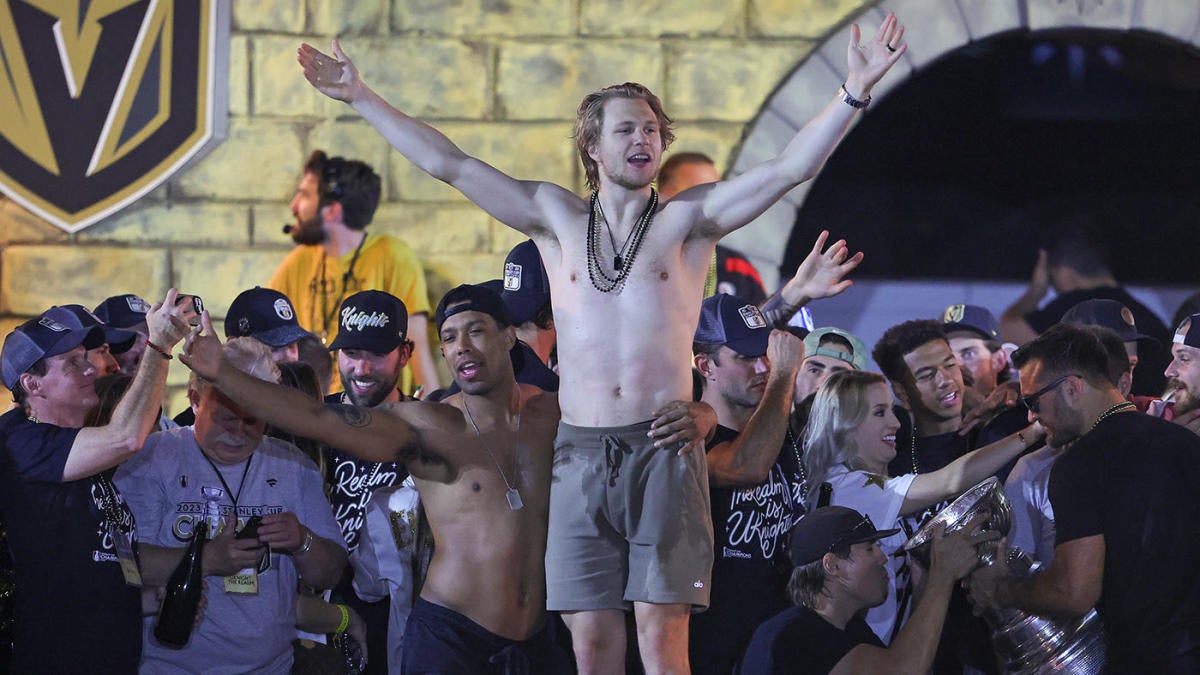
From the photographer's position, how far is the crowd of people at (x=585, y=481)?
3.94 meters

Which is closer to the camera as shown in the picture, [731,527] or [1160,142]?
[731,527]

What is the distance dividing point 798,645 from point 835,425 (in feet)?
3.26

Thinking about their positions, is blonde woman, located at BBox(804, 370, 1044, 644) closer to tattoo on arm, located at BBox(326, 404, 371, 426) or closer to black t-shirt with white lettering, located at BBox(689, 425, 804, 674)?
black t-shirt with white lettering, located at BBox(689, 425, 804, 674)

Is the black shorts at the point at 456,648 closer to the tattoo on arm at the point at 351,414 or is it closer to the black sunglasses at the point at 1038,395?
the tattoo on arm at the point at 351,414

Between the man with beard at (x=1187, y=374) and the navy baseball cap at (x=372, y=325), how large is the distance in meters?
2.69

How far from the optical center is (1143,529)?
14.5ft

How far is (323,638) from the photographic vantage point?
4.85m

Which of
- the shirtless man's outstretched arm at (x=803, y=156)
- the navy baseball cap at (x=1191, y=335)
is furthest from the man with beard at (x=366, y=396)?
the navy baseball cap at (x=1191, y=335)

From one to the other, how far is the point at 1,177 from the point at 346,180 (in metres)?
1.81

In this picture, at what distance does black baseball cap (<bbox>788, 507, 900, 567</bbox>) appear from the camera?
441cm

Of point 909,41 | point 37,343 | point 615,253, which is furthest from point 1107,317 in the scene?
point 37,343

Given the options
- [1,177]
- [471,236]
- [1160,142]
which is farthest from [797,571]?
[1160,142]

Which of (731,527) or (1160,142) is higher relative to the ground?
(1160,142)

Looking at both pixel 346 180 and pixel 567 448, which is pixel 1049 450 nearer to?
pixel 567 448
